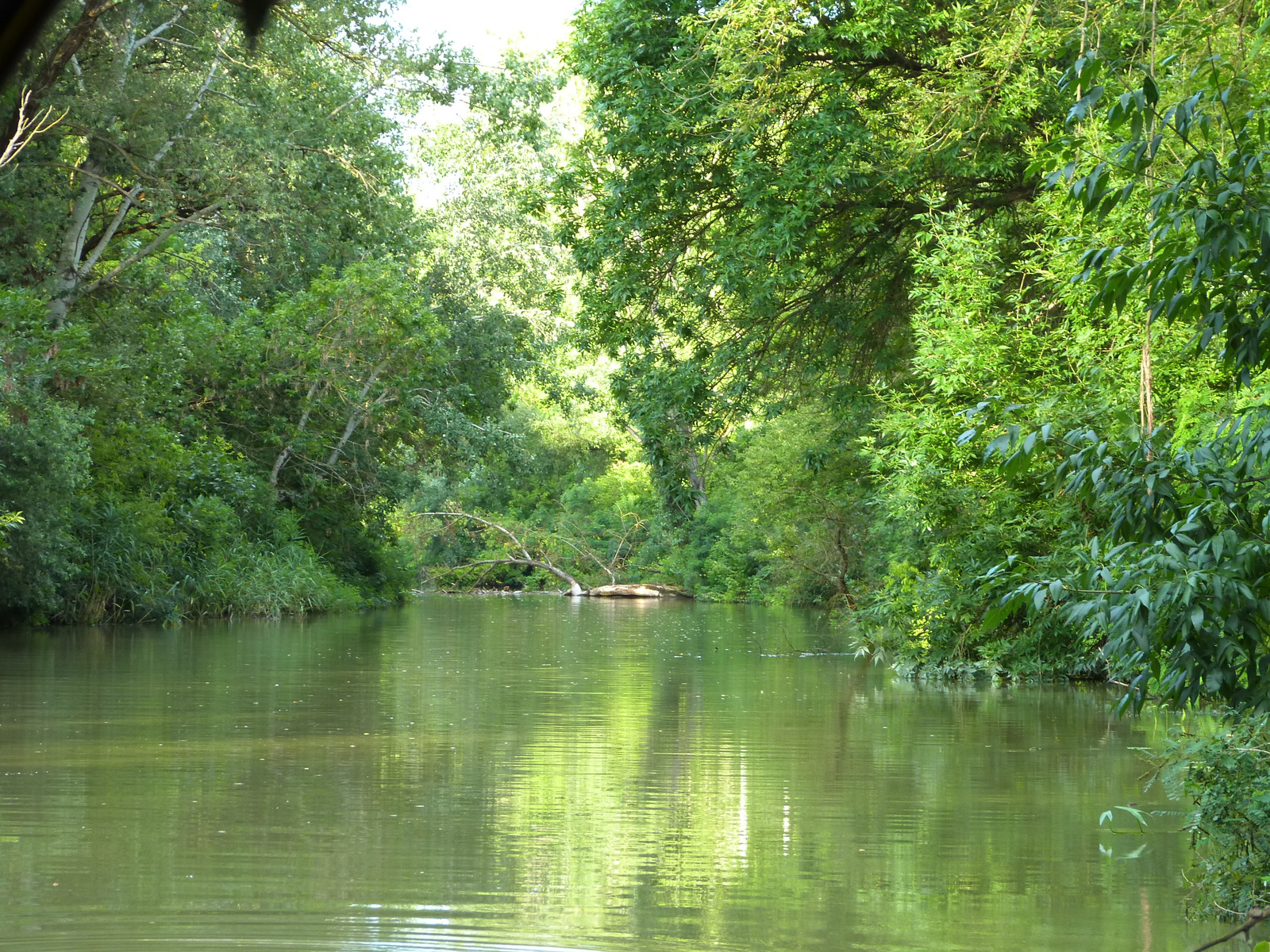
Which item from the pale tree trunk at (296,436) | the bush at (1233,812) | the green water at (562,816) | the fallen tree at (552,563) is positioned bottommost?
the green water at (562,816)

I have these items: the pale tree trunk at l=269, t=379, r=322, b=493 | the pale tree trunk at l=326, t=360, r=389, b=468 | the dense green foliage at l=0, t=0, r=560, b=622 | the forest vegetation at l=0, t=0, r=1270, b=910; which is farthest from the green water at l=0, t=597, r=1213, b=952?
the pale tree trunk at l=326, t=360, r=389, b=468

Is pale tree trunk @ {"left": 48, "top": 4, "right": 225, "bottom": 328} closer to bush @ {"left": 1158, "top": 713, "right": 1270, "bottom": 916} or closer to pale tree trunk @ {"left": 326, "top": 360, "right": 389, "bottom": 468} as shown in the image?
pale tree trunk @ {"left": 326, "top": 360, "right": 389, "bottom": 468}

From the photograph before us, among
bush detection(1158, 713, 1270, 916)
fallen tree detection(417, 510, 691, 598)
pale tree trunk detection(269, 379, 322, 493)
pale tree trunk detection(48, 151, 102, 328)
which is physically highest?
pale tree trunk detection(48, 151, 102, 328)

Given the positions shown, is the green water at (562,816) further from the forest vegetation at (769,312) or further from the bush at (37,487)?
the bush at (37,487)

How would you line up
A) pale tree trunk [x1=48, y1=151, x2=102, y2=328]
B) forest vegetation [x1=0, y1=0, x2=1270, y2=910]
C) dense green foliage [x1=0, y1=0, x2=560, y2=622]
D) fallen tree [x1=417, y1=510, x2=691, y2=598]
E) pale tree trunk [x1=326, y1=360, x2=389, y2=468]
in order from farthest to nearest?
1. fallen tree [x1=417, y1=510, x2=691, y2=598]
2. pale tree trunk [x1=326, y1=360, x2=389, y2=468]
3. pale tree trunk [x1=48, y1=151, x2=102, y2=328]
4. dense green foliage [x1=0, y1=0, x2=560, y2=622]
5. forest vegetation [x1=0, y1=0, x2=1270, y2=910]

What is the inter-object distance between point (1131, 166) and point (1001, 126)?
1059 cm

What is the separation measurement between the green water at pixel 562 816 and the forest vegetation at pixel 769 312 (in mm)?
1152

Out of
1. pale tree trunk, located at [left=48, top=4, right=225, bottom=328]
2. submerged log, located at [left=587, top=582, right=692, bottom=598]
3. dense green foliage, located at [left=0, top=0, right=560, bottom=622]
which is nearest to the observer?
dense green foliage, located at [left=0, top=0, right=560, bottom=622]

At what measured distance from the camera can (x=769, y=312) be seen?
1769 cm

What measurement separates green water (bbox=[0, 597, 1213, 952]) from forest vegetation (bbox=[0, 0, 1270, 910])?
3.78 ft

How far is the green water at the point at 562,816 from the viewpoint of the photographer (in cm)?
Result: 524

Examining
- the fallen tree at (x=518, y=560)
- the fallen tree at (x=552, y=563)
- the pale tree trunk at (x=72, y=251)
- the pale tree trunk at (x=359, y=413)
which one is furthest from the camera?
the fallen tree at (x=518, y=560)

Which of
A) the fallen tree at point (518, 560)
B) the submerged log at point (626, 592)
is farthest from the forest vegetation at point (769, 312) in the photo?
the fallen tree at point (518, 560)

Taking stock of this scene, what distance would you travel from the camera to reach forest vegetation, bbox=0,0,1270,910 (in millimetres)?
5016
